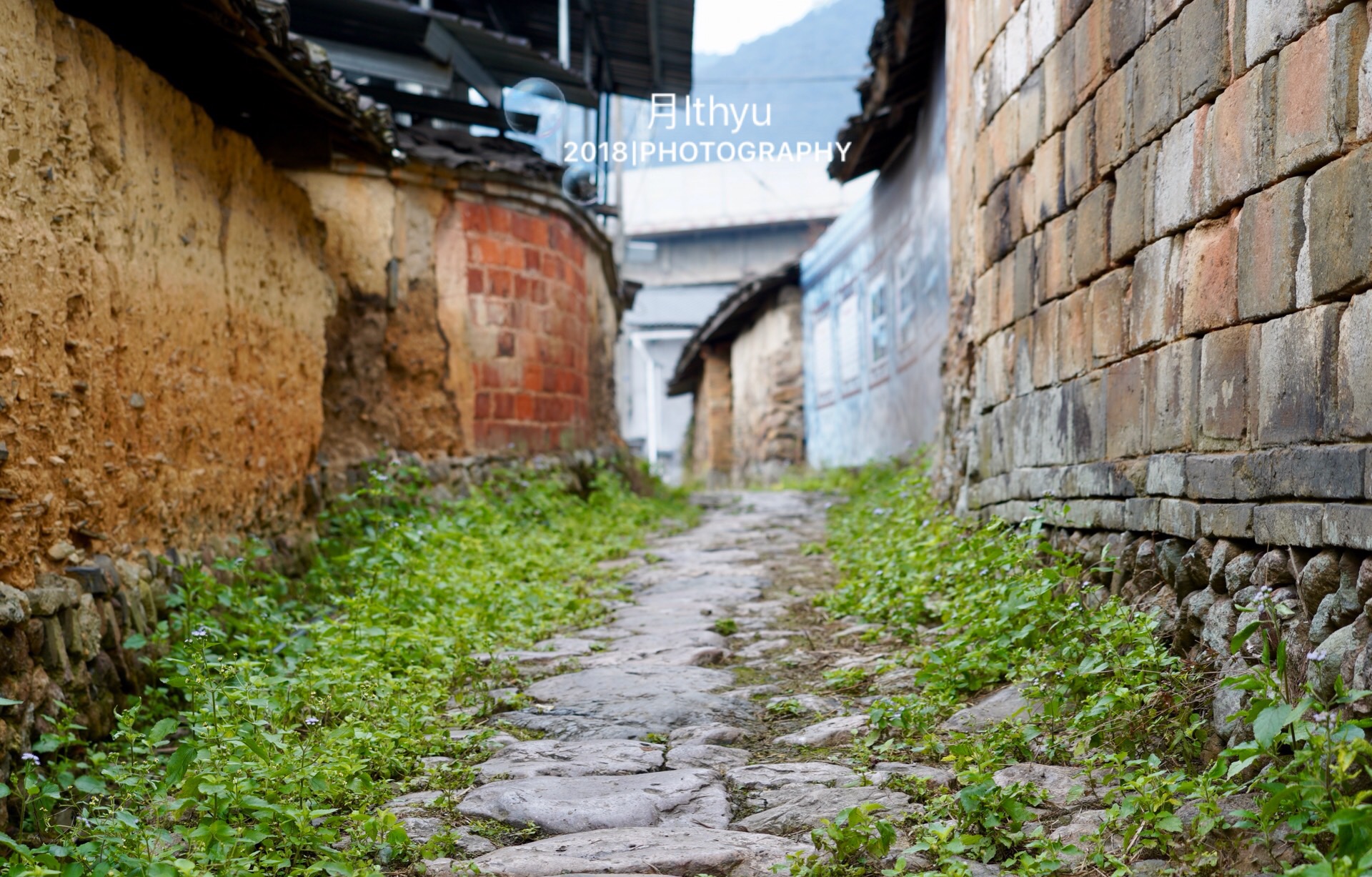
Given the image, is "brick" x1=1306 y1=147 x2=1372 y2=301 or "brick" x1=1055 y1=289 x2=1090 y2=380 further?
"brick" x1=1055 y1=289 x2=1090 y2=380

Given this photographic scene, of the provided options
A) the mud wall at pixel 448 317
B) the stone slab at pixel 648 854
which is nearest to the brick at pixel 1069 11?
the stone slab at pixel 648 854

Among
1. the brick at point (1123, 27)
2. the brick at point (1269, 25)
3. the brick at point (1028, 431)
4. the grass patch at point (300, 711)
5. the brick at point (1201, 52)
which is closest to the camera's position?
the brick at point (1269, 25)

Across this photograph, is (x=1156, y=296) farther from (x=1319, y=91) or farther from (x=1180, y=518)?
(x=1319, y=91)

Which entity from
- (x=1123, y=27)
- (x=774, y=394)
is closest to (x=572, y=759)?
(x=1123, y=27)

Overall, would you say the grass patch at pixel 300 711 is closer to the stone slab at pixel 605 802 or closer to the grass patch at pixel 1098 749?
the stone slab at pixel 605 802

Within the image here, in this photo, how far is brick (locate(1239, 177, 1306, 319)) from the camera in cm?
234

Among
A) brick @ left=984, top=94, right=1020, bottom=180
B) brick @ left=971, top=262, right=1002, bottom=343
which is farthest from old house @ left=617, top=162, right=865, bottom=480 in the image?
brick @ left=984, top=94, right=1020, bottom=180

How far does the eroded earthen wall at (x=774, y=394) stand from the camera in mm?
14445

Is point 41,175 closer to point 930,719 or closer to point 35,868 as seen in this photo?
point 35,868

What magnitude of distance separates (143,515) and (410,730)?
63.6 inches

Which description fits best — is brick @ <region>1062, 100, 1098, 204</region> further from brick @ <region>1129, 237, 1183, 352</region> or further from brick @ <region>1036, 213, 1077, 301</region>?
brick @ <region>1129, 237, 1183, 352</region>

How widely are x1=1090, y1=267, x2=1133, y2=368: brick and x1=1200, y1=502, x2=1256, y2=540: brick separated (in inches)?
31.4

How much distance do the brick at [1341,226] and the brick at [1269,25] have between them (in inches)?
12.7

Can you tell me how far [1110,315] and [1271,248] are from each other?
39.0 inches
